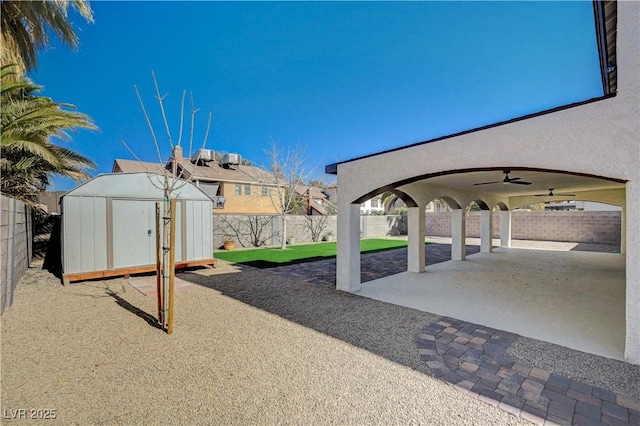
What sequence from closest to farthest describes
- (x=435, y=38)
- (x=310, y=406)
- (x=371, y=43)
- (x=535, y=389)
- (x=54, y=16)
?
(x=310, y=406) < (x=535, y=389) < (x=54, y=16) < (x=435, y=38) < (x=371, y=43)

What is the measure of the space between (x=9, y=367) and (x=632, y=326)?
7.96 metres

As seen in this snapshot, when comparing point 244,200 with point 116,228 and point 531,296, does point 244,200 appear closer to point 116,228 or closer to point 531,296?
point 116,228

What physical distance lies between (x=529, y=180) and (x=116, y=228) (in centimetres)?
1304

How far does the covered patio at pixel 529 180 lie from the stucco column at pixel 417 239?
0.03m

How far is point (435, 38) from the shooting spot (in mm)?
12055

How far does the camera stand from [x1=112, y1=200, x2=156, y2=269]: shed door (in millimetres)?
8617

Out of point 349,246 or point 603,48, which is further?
point 349,246

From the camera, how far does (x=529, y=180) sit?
926cm

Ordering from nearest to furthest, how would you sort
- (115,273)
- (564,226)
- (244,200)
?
(115,273) → (564,226) → (244,200)

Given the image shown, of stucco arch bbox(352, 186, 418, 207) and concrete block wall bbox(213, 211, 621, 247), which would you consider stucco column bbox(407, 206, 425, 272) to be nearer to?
stucco arch bbox(352, 186, 418, 207)

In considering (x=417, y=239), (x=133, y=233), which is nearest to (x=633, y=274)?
(x=417, y=239)

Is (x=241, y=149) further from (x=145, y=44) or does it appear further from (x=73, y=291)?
(x=73, y=291)

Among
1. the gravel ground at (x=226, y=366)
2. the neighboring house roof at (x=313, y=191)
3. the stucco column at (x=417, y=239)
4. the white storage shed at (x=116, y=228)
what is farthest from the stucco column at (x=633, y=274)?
the neighboring house roof at (x=313, y=191)

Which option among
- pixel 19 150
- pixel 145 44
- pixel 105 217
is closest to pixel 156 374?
pixel 105 217
